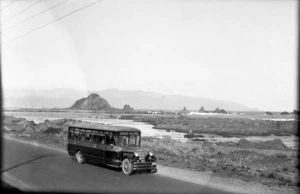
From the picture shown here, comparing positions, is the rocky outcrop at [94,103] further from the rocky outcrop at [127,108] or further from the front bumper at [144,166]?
the front bumper at [144,166]

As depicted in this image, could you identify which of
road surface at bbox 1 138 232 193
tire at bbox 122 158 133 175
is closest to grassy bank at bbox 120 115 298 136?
road surface at bbox 1 138 232 193

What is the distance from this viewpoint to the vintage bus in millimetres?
17531

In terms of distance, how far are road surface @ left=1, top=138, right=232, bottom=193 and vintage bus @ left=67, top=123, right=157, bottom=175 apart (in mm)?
600

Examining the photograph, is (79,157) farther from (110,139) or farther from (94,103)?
(94,103)

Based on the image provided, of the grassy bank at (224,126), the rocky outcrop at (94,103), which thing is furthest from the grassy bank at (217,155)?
the grassy bank at (224,126)

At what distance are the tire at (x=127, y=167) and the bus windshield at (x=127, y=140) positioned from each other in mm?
1158

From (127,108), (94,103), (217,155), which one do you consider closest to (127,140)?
(217,155)

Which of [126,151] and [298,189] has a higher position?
[126,151]

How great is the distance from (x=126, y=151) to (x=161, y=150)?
14.8 meters

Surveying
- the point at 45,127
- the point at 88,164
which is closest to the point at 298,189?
the point at 88,164

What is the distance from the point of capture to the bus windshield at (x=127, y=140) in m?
18.2

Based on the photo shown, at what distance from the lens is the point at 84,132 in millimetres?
20719

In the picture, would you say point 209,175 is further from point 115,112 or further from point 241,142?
point 241,142

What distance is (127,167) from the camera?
17.5 metres
